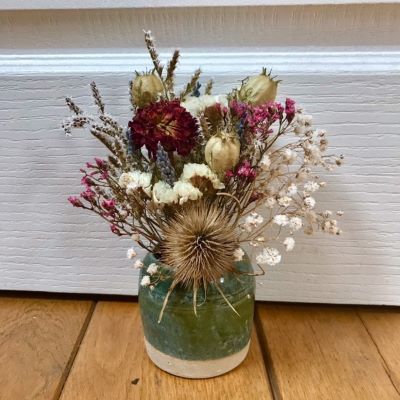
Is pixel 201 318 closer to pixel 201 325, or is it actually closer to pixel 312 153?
pixel 201 325

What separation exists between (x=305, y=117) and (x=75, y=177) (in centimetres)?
32

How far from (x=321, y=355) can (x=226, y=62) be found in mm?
390

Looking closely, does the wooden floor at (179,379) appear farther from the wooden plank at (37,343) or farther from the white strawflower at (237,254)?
the white strawflower at (237,254)

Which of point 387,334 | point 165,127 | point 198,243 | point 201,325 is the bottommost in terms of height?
point 387,334

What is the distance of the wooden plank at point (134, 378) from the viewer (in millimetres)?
564

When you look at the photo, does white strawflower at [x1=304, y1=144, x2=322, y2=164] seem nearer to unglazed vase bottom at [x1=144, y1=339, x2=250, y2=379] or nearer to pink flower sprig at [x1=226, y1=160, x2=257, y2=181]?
pink flower sprig at [x1=226, y1=160, x2=257, y2=181]

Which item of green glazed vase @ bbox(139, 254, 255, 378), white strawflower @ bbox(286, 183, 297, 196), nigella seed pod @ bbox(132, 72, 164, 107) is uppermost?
nigella seed pod @ bbox(132, 72, 164, 107)

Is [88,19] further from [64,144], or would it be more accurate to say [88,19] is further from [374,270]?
[374,270]

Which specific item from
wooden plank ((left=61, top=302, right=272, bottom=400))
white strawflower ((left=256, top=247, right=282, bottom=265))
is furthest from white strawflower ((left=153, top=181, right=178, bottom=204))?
wooden plank ((left=61, top=302, right=272, bottom=400))

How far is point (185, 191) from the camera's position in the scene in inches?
18.6

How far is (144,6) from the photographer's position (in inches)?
24.3

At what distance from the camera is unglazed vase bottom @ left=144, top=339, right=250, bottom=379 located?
0.57 metres

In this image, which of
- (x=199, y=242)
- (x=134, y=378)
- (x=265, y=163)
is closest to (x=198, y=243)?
(x=199, y=242)

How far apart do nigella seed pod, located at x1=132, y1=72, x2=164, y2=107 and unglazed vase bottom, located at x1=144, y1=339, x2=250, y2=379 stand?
0.95 feet
